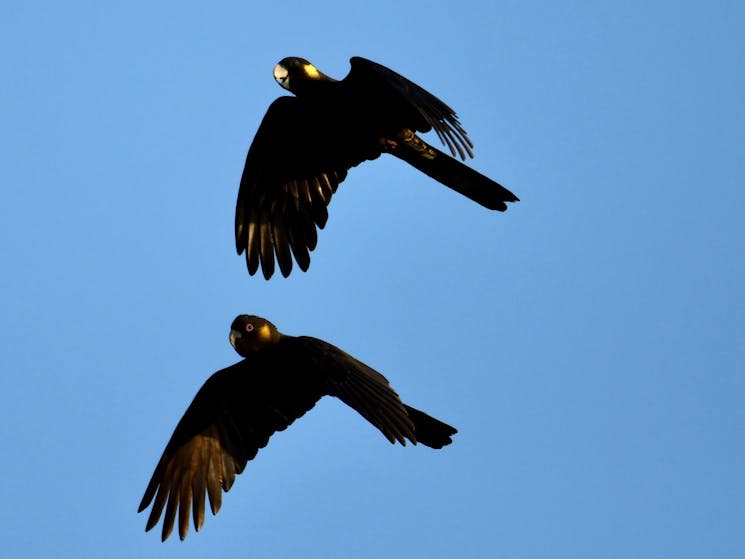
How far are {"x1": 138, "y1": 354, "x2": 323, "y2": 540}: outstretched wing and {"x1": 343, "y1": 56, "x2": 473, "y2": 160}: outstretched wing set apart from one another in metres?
2.03

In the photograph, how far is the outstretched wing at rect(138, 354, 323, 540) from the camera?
522 inches

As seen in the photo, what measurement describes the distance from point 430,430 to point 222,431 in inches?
61.5

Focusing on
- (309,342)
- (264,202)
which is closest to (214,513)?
(309,342)

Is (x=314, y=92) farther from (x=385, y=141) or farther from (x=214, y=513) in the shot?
(x=214, y=513)

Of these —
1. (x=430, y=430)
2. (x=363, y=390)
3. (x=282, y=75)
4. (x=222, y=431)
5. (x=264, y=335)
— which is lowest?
(x=363, y=390)

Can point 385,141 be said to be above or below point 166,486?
above

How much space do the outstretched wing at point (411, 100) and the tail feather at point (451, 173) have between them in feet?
→ 0.54

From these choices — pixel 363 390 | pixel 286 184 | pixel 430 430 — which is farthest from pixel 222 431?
pixel 286 184

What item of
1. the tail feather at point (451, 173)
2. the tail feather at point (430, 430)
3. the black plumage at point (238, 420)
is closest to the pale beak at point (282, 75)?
the tail feather at point (451, 173)

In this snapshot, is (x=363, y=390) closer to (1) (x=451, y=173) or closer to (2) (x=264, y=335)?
(2) (x=264, y=335)

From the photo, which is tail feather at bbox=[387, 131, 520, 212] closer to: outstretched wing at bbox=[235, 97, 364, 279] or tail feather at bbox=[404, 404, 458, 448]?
outstretched wing at bbox=[235, 97, 364, 279]

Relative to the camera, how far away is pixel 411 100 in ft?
41.9

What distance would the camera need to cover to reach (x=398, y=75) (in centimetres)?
1321

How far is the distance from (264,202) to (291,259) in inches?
20.6
